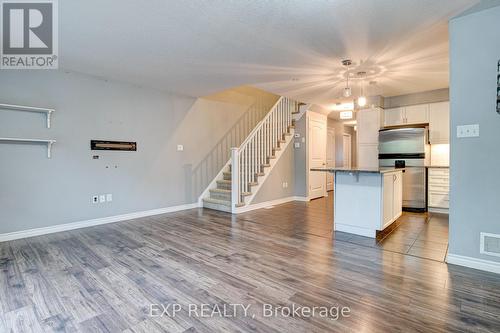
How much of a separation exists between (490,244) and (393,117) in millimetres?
4072

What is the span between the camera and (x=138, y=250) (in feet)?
9.84

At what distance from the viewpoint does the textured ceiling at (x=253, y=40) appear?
7.55 ft

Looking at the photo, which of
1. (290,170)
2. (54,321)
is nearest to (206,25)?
(54,321)

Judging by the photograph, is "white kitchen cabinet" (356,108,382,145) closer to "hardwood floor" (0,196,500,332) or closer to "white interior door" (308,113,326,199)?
"white interior door" (308,113,326,199)

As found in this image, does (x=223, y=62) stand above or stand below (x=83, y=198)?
above

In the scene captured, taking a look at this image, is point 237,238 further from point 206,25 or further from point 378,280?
point 206,25

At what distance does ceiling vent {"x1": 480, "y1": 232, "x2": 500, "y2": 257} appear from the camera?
7.57 feet

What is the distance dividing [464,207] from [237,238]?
2.52 meters

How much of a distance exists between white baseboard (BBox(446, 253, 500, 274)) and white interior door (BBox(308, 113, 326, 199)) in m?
4.09

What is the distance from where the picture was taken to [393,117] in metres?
5.81

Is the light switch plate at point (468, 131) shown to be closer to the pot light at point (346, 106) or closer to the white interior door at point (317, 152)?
the pot light at point (346, 106)

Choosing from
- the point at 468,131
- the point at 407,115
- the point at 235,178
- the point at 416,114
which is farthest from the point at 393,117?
the point at 235,178

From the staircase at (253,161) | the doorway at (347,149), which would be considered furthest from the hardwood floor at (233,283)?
the doorway at (347,149)

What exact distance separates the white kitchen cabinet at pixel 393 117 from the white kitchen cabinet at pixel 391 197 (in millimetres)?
2142
